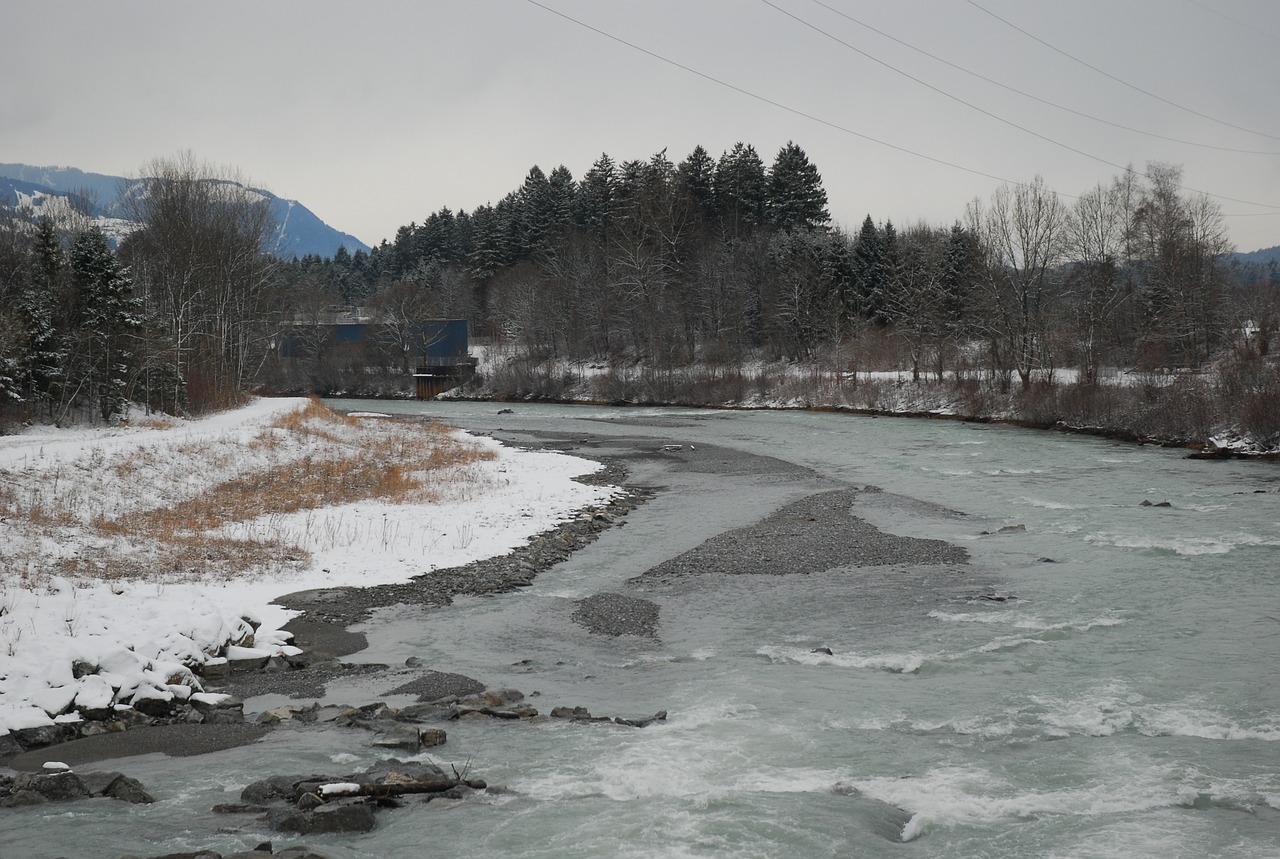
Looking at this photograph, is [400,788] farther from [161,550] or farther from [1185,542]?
[1185,542]

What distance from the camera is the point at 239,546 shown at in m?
17.6

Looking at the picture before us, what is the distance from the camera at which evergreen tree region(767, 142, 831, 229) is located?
8900 cm

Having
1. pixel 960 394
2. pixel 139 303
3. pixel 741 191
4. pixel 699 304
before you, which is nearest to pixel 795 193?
pixel 741 191

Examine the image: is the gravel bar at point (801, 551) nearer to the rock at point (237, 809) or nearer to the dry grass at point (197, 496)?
the dry grass at point (197, 496)

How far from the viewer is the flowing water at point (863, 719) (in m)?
7.72

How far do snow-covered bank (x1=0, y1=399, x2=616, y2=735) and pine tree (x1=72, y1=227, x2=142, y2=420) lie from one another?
3.66 meters

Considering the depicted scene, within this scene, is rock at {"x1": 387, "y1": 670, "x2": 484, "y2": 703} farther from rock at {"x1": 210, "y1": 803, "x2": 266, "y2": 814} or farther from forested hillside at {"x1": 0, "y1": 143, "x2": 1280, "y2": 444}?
forested hillside at {"x1": 0, "y1": 143, "x2": 1280, "y2": 444}

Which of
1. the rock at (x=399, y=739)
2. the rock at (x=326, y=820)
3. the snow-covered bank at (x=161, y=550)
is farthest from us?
the snow-covered bank at (x=161, y=550)

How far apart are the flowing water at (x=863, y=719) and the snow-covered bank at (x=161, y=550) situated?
198 cm

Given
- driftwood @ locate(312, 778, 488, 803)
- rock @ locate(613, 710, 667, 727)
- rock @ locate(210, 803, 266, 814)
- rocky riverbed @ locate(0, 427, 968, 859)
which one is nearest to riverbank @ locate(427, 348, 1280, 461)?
rocky riverbed @ locate(0, 427, 968, 859)

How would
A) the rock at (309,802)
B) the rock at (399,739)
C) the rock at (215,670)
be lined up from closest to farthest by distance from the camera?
the rock at (309,802), the rock at (399,739), the rock at (215,670)

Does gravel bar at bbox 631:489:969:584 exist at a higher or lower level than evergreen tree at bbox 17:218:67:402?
Answer: lower

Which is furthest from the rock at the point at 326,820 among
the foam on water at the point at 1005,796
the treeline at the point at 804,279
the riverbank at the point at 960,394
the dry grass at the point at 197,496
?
the treeline at the point at 804,279

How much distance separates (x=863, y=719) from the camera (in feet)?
33.7
